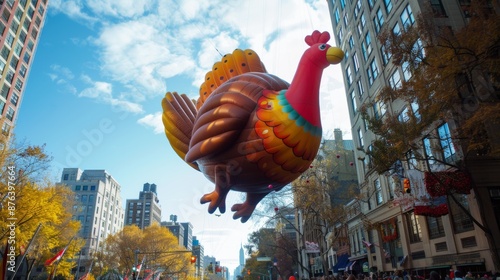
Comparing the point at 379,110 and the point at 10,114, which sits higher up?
the point at 10,114

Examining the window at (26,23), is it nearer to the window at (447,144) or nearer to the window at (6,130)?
the window at (6,130)

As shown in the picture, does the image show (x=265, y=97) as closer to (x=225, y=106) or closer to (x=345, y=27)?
(x=225, y=106)

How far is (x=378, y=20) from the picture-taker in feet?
98.6

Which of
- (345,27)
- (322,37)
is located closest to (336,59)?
(322,37)

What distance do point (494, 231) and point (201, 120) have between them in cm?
1742

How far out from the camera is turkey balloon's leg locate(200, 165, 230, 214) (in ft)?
20.2

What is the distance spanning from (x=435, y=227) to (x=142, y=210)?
399ft

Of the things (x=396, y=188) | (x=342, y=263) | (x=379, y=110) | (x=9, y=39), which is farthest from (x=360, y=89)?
(x=9, y=39)

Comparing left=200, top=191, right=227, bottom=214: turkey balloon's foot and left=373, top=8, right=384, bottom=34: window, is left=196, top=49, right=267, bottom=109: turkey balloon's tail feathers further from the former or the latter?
left=373, top=8, right=384, bottom=34: window

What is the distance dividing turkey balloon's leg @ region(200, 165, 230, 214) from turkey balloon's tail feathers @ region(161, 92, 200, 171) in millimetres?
1026

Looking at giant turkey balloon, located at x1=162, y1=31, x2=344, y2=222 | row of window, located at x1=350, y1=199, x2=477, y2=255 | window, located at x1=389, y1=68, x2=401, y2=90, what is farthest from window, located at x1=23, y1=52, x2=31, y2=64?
giant turkey balloon, located at x1=162, y1=31, x2=344, y2=222

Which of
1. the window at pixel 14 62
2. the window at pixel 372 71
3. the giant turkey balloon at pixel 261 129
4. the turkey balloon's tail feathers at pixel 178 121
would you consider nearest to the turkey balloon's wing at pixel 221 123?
the giant turkey balloon at pixel 261 129

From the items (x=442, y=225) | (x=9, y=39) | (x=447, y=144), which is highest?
(x=9, y=39)

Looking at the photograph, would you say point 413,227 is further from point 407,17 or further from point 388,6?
point 388,6
